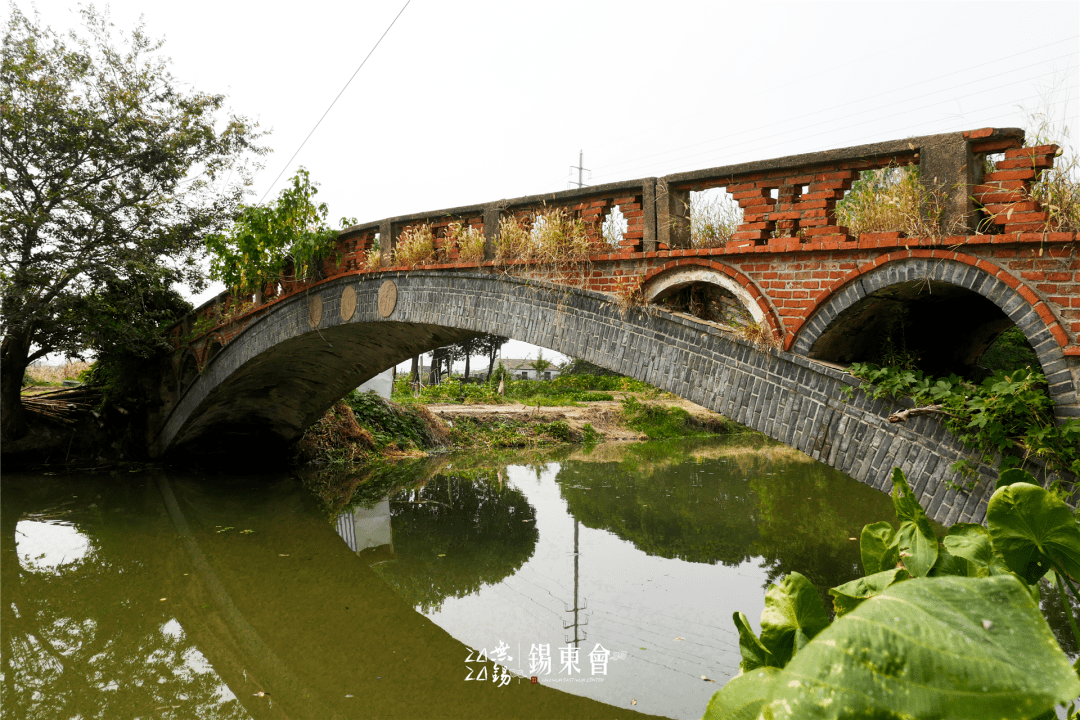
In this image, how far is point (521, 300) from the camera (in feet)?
20.6

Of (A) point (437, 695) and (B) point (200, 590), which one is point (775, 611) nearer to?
(A) point (437, 695)

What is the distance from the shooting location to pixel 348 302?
27.1 ft

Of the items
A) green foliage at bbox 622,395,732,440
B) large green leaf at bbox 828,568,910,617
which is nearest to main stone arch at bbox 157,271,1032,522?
large green leaf at bbox 828,568,910,617

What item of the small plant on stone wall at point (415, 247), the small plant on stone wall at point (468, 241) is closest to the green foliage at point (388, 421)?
the small plant on stone wall at point (415, 247)

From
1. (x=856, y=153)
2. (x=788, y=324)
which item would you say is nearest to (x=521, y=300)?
(x=788, y=324)

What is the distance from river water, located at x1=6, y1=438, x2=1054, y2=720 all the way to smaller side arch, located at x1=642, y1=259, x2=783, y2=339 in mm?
2172

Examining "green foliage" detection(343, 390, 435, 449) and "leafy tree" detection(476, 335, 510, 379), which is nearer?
"green foliage" detection(343, 390, 435, 449)

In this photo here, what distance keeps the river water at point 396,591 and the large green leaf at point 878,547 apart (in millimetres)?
2541

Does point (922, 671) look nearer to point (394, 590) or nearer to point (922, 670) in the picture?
point (922, 670)

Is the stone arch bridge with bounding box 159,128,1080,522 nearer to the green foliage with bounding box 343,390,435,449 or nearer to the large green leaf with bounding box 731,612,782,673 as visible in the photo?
the large green leaf with bounding box 731,612,782,673

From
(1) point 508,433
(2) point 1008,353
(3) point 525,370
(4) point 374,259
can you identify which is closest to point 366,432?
(1) point 508,433

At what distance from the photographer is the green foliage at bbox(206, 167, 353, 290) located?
868 cm

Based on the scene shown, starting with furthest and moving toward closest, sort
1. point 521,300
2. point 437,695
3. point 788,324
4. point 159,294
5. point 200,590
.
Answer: point 159,294 → point 521,300 → point 200,590 → point 788,324 → point 437,695

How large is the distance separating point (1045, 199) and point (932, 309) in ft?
3.58
